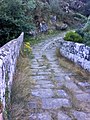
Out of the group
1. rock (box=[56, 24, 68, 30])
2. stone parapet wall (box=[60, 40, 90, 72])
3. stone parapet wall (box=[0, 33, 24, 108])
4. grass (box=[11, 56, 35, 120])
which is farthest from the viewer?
rock (box=[56, 24, 68, 30])

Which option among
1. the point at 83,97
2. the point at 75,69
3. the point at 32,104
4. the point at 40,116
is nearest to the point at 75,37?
the point at 75,69

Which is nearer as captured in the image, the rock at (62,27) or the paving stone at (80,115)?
the paving stone at (80,115)

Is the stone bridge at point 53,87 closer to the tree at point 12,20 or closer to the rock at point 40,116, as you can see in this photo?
the rock at point 40,116

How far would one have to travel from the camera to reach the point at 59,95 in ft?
14.6

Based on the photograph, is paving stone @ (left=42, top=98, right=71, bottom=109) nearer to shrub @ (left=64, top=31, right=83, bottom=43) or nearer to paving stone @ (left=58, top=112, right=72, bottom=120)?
paving stone @ (left=58, top=112, right=72, bottom=120)

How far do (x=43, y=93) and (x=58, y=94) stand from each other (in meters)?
0.30

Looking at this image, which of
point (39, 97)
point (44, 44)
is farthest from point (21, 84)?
point (44, 44)

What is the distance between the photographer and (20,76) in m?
5.49

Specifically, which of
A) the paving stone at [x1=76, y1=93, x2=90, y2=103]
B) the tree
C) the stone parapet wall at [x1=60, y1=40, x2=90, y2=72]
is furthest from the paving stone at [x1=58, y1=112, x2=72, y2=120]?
the tree

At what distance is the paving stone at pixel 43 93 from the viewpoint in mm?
4453

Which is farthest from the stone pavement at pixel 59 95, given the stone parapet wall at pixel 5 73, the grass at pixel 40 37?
the grass at pixel 40 37

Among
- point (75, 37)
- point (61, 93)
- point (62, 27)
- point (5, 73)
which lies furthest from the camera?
point (62, 27)

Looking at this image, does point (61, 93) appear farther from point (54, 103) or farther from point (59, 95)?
point (54, 103)

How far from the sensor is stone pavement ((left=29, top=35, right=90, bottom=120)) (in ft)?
11.8
